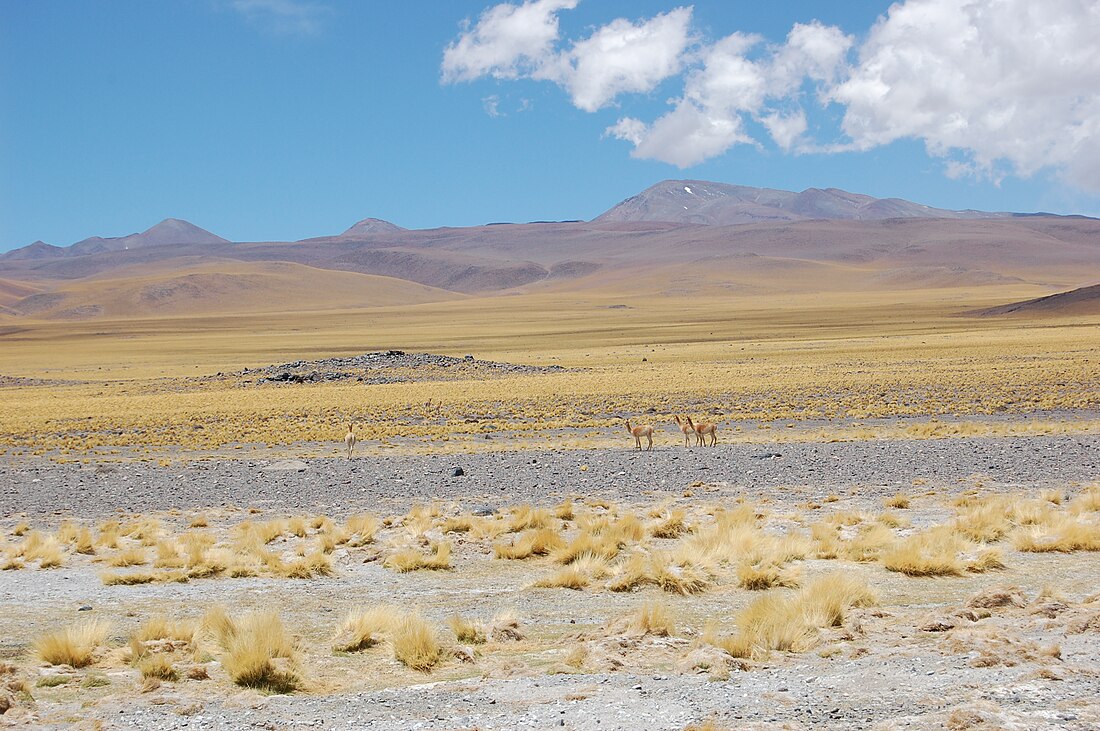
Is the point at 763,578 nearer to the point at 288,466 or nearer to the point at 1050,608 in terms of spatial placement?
the point at 1050,608

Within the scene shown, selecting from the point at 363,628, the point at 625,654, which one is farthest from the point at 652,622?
the point at 363,628

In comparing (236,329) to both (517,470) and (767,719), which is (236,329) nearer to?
(517,470)

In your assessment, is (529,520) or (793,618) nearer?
(793,618)

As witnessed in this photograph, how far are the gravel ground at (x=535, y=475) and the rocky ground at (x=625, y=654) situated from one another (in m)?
0.26

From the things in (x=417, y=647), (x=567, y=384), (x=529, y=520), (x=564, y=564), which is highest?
(x=567, y=384)

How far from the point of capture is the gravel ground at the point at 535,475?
1484 cm

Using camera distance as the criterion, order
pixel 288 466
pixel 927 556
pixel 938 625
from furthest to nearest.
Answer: pixel 288 466, pixel 927 556, pixel 938 625

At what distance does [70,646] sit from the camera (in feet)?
22.1

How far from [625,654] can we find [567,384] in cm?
3326

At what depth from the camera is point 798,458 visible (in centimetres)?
1773

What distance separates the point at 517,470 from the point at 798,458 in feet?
16.8

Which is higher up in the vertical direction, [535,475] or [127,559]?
[127,559]

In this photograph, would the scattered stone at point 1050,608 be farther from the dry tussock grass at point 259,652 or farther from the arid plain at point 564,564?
the dry tussock grass at point 259,652

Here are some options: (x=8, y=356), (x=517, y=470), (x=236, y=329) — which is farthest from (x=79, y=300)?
(x=517, y=470)
